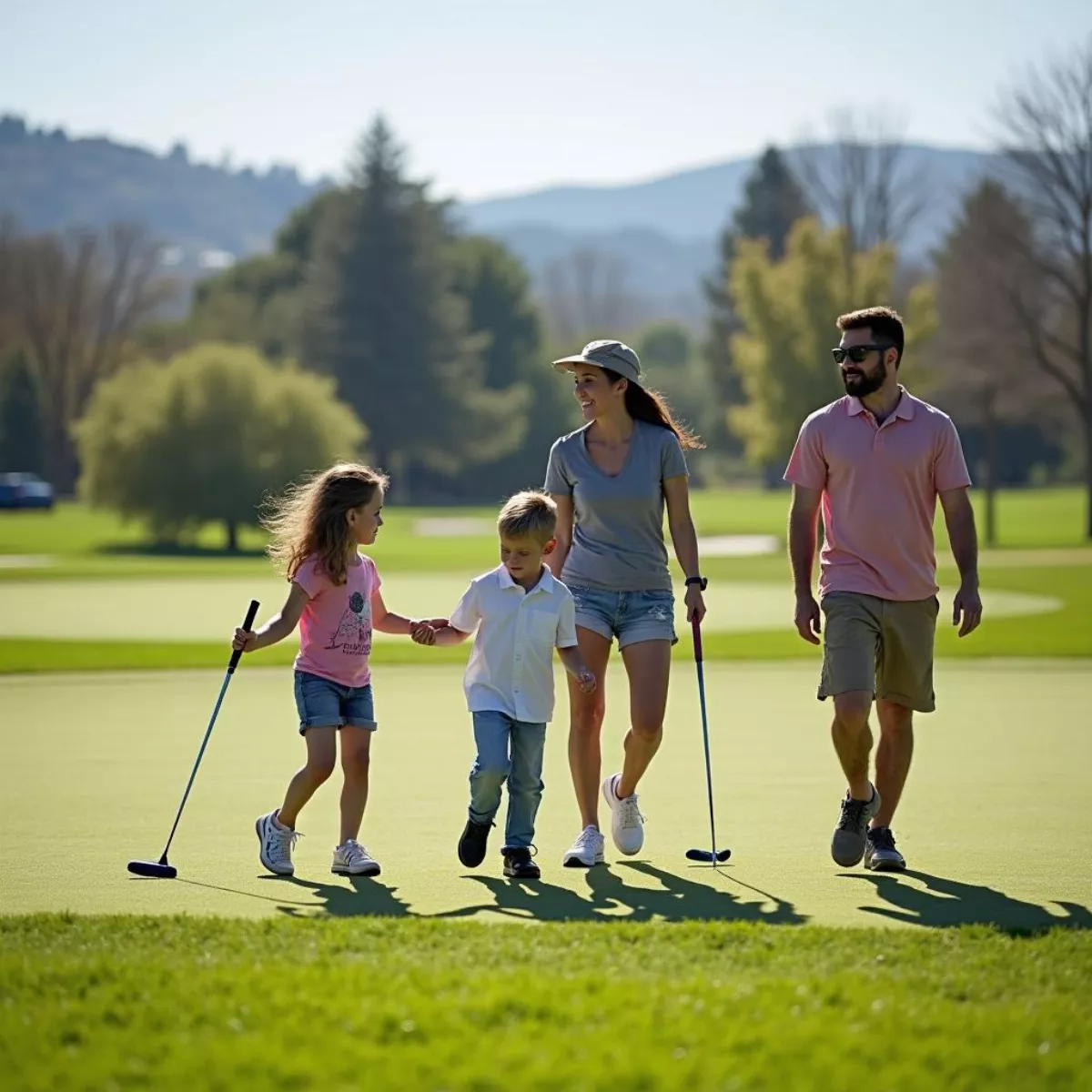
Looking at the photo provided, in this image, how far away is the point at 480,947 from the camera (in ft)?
19.3

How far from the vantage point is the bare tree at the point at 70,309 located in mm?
107562

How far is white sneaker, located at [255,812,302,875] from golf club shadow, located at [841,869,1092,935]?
2105mm

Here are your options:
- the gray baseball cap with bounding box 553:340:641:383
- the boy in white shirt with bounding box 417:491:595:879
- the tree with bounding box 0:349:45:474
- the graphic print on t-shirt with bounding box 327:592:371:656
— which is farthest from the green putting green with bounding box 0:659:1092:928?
the tree with bounding box 0:349:45:474

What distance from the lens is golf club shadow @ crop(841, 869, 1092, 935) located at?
6.41 m

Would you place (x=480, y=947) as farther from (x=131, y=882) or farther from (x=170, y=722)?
(x=170, y=722)

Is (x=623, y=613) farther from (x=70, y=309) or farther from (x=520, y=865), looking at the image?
(x=70, y=309)

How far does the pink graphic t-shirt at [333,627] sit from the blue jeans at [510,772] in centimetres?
53

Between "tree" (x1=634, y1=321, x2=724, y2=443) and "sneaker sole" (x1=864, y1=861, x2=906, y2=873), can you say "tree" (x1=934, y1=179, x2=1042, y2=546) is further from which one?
"sneaker sole" (x1=864, y1=861, x2=906, y2=873)

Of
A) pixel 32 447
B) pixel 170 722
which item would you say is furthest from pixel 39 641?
pixel 32 447

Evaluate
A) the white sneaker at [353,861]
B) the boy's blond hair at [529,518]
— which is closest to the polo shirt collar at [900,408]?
the boy's blond hair at [529,518]

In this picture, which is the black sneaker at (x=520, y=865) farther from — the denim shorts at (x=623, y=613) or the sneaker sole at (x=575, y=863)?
the denim shorts at (x=623, y=613)

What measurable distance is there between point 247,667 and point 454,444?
69080 mm

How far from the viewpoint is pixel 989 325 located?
2339 inches

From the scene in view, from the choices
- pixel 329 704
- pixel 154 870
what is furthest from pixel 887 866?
pixel 154 870
